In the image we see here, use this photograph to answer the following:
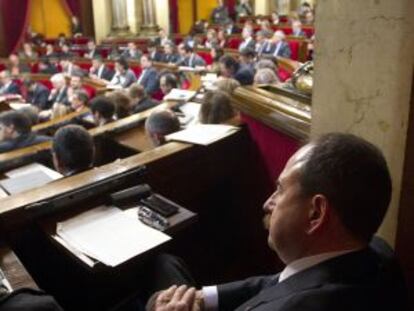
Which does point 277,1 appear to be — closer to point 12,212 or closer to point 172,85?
point 172,85

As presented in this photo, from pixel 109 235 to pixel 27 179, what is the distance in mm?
1208

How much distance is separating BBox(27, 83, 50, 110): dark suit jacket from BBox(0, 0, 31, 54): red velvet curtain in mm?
6298

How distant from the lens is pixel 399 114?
1.35 metres

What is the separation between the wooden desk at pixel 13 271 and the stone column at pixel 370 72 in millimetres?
1018

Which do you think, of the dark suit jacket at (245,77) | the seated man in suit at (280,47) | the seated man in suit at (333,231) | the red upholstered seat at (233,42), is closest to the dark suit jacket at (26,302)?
the seated man in suit at (333,231)

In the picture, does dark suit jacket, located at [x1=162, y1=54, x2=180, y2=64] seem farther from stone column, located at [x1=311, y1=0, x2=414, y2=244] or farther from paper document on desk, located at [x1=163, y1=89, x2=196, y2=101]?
stone column, located at [x1=311, y1=0, x2=414, y2=244]

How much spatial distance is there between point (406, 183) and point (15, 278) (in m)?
1.13

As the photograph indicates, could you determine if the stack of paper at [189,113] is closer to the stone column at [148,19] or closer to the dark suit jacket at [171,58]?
the dark suit jacket at [171,58]

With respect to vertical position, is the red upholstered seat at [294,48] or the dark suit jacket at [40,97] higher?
the red upholstered seat at [294,48]

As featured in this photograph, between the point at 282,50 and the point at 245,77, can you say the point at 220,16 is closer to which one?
the point at 282,50

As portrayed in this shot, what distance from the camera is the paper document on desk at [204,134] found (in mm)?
2373

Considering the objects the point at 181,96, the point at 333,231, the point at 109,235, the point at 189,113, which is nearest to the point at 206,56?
the point at 181,96

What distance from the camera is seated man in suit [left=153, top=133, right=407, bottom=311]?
0.93 meters

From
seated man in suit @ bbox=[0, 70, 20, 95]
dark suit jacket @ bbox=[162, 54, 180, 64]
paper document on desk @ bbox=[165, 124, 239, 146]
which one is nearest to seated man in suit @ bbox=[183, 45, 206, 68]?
dark suit jacket @ bbox=[162, 54, 180, 64]
